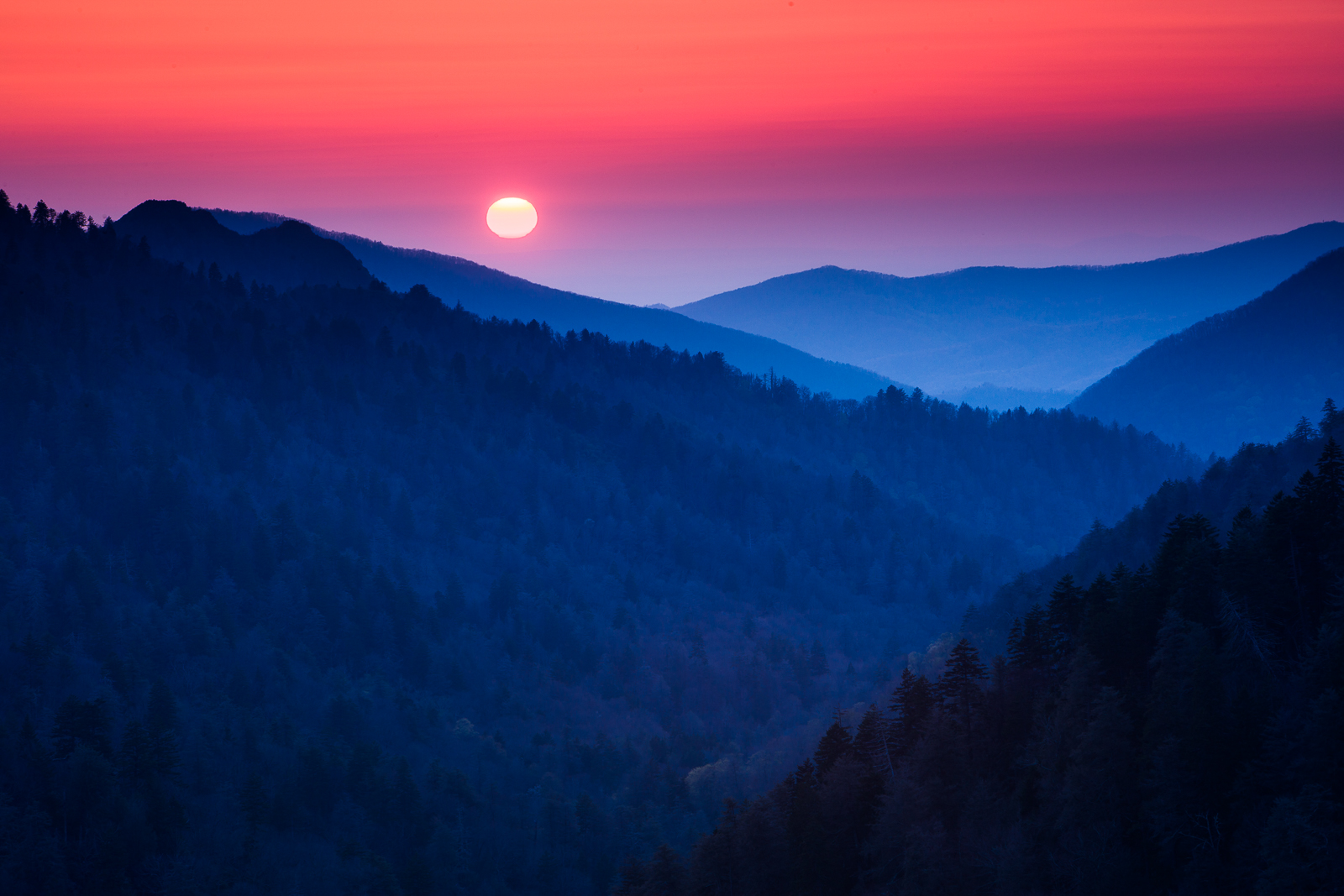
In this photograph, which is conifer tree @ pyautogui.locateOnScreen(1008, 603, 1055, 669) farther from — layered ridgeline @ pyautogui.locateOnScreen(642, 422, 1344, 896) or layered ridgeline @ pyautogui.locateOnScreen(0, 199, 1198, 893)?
layered ridgeline @ pyautogui.locateOnScreen(0, 199, 1198, 893)

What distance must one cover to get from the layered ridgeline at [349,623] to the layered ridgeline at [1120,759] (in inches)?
1864

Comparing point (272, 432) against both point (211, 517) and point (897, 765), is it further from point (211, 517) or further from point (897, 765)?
point (897, 765)

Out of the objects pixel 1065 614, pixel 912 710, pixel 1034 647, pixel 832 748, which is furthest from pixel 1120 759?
pixel 832 748

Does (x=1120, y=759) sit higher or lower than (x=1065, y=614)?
lower

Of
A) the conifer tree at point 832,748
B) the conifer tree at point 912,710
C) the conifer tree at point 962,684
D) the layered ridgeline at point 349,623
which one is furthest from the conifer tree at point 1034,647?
the layered ridgeline at point 349,623

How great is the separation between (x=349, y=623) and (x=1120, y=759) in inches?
4516

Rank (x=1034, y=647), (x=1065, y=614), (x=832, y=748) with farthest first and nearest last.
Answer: (x=832, y=748) < (x=1034, y=647) < (x=1065, y=614)

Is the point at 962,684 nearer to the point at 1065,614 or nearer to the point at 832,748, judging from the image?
the point at 1065,614

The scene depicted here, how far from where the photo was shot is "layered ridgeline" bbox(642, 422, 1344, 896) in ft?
117

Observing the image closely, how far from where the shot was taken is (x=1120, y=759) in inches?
1583

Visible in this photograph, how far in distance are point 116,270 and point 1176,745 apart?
695 feet

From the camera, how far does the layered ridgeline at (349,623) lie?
9381 cm

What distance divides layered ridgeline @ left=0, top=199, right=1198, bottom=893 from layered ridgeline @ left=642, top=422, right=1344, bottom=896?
47.3m

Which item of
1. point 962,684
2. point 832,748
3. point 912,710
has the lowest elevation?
point 832,748
